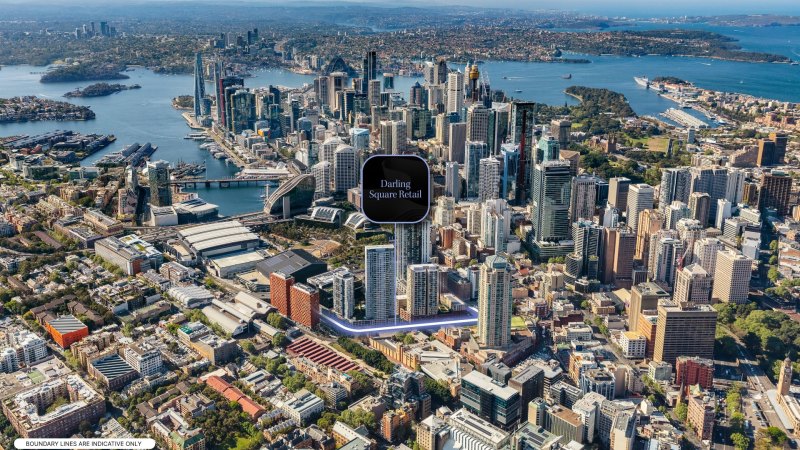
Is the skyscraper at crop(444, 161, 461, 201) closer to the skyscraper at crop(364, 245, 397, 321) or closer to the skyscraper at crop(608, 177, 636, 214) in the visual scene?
the skyscraper at crop(608, 177, 636, 214)

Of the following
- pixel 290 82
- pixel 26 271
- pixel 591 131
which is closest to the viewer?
pixel 26 271

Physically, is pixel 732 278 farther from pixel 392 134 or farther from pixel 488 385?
pixel 392 134

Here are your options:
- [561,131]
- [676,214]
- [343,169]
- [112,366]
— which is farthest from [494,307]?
[561,131]

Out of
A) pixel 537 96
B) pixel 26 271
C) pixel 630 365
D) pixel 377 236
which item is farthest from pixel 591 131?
pixel 26 271

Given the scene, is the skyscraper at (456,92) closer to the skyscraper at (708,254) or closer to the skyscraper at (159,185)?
the skyscraper at (159,185)

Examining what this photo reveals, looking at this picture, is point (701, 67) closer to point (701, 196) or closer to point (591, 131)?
point (591, 131)

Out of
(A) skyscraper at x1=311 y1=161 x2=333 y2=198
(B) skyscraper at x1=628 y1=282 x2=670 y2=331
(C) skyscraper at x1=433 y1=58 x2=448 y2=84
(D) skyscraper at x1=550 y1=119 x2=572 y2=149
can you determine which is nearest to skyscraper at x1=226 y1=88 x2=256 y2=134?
(C) skyscraper at x1=433 y1=58 x2=448 y2=84

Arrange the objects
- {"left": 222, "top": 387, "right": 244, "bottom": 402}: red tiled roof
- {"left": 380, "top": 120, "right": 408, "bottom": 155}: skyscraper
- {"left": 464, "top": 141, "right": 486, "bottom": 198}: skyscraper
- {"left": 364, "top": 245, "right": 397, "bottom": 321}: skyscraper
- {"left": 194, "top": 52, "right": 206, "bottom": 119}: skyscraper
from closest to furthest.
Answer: {"left": 222, "top": 387, "right": 244, "bottom": 402}: red tiled roof < {"left": 364, "top": 245, "right": 397, "bottom": 321}: skyscraper < {"left": 464, "top": 141, "right": 486, "bottom": 198}: skyscraper < {"left": 380, "top": 120, "right": 408, "bottom": 155}: skyscraper < {"left": 194, "top": 52, "right": 206, "bottom": 119}: skyscraper

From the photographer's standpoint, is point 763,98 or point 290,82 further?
point 290,82
